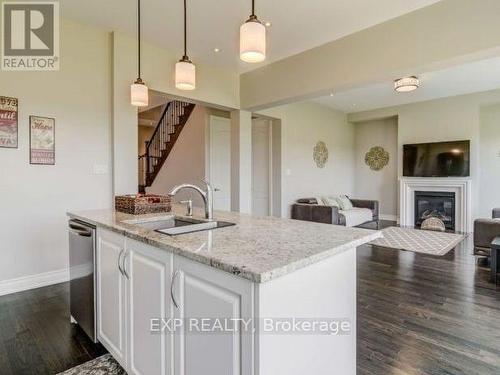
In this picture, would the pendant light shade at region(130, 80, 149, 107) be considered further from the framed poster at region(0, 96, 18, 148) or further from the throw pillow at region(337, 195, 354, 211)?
the throw pillow at region(337, 195, 354, 211)

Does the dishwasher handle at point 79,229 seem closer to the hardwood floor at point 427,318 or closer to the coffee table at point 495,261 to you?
the hardwood floor at point 427,318

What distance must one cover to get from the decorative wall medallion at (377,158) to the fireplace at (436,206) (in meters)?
1.24

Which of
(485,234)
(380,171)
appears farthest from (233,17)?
(380,171)

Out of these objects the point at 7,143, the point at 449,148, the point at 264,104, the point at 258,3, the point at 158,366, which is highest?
the point at 258,3

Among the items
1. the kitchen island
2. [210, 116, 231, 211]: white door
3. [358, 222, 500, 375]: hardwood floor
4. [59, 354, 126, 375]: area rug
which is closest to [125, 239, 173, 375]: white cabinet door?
the kitchen island

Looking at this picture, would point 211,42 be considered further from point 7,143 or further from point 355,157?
point 355,157

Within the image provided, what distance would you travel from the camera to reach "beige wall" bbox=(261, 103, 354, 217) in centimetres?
626

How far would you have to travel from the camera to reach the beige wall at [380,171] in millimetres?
7770

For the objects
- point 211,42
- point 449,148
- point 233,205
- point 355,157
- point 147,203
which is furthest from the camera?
point 355,157

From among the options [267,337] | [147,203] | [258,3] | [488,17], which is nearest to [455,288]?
[488,17]

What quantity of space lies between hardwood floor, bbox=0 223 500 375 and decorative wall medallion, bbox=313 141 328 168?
12.8 feet

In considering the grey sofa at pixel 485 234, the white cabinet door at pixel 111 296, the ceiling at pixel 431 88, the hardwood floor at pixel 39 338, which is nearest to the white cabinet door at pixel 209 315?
the white cabinet door at pixel 111 296

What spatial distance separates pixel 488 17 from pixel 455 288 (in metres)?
2.65

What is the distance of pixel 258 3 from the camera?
2998mm
